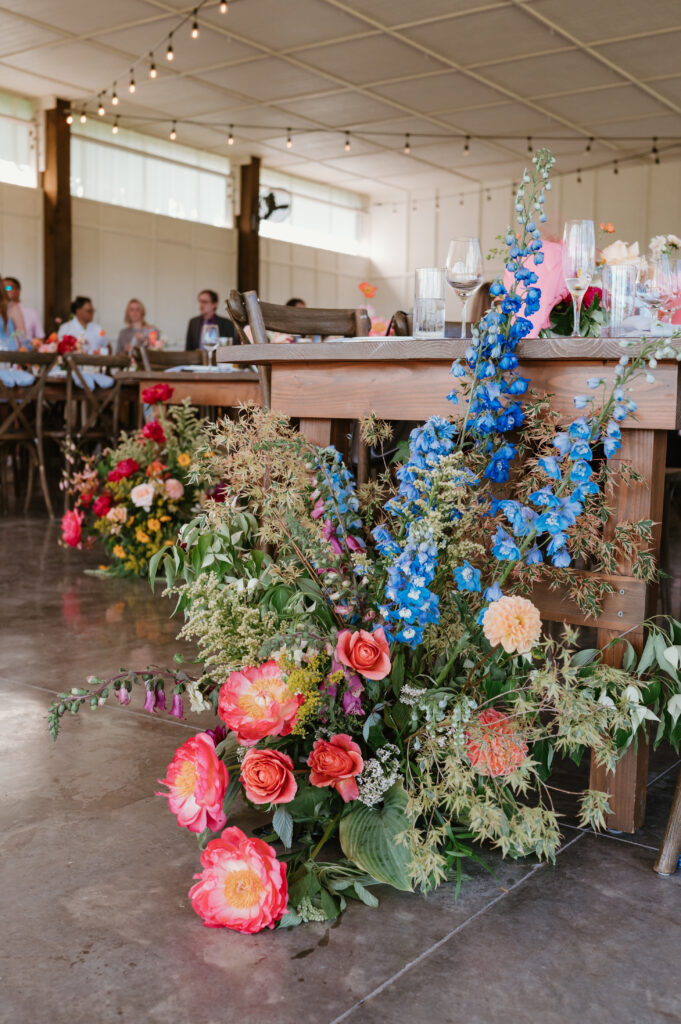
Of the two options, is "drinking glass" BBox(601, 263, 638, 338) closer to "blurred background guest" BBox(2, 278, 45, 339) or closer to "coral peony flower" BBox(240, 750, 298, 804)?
"coral peony flower" BBox(240, 750, 298, 804)

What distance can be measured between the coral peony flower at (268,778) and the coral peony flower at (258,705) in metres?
0.03

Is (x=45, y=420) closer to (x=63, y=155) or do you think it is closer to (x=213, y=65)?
(x=213, y=65)

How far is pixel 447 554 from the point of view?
148 cm

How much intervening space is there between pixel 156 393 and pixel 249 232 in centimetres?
878

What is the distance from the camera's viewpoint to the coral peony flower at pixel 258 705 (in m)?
1.38

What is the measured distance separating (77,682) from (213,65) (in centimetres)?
729

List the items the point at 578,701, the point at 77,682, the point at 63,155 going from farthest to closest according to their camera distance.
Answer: the point at 63,155, the point at 77,682, the point at 578,701

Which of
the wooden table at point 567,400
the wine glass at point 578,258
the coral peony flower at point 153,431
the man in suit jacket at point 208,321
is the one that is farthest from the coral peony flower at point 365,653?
the man in suit jacket at point 208,321

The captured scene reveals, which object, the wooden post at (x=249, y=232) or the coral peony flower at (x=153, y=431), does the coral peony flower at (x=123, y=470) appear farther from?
the wooden post at (x=249, y=232)

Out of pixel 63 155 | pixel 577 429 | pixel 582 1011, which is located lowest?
pixel 582 1011

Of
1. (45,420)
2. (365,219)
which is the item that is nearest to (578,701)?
(45,420)

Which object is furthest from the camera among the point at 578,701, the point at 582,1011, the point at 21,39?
the point at 21,39

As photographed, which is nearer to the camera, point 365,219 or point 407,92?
point 407,92

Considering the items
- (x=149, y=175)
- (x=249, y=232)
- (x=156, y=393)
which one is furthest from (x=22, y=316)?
(x=156, y=393)
